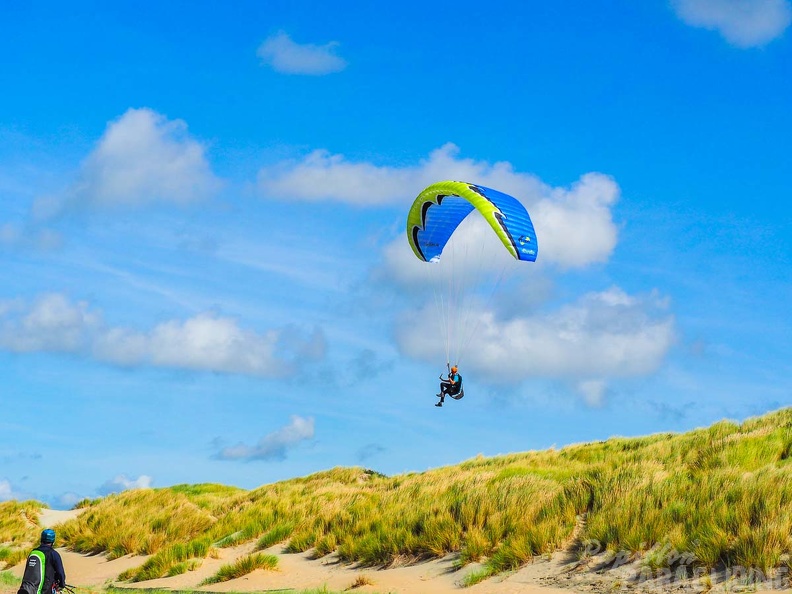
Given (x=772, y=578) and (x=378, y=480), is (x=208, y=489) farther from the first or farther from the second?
(x=772, y=578)

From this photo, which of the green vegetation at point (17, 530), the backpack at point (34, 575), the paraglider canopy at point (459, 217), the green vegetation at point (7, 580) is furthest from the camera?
the green vegetation at point (17, 530)

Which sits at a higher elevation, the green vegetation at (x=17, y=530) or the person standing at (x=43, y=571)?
the green vegetation at (x=17, y=530)

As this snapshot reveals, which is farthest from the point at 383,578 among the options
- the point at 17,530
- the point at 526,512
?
the point at 17,530

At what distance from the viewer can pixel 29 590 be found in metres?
13.5

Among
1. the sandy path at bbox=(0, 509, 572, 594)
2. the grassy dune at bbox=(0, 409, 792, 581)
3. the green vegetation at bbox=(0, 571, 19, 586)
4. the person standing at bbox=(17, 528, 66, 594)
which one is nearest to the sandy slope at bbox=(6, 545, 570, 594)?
the sandy path at bbox=(0, 509, 572, 594)

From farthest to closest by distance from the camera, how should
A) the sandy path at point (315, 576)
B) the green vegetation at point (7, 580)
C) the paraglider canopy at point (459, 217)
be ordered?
the paraglider canopy at point (459, 217) → the green vegetation at point (7, 580) → the sandy path at point (315, 576)

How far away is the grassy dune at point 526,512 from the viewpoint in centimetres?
1474

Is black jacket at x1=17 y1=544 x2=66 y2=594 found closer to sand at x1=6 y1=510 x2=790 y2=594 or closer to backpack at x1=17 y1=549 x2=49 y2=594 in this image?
backpack at x1=17 y1=549 x2=49 y2=594

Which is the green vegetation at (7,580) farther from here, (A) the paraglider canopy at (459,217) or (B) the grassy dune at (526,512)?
(A) the paraglider canopy at (459,217)

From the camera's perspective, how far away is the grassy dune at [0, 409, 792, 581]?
48.4 ft

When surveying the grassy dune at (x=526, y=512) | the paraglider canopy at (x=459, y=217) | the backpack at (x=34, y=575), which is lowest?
the backpack at (x=34, y=575)

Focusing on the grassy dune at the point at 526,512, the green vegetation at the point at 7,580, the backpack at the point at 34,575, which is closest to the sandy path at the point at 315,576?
the grassy dune at the point at 526,512

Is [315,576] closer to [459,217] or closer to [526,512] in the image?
[526,512]

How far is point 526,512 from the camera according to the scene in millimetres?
18281
